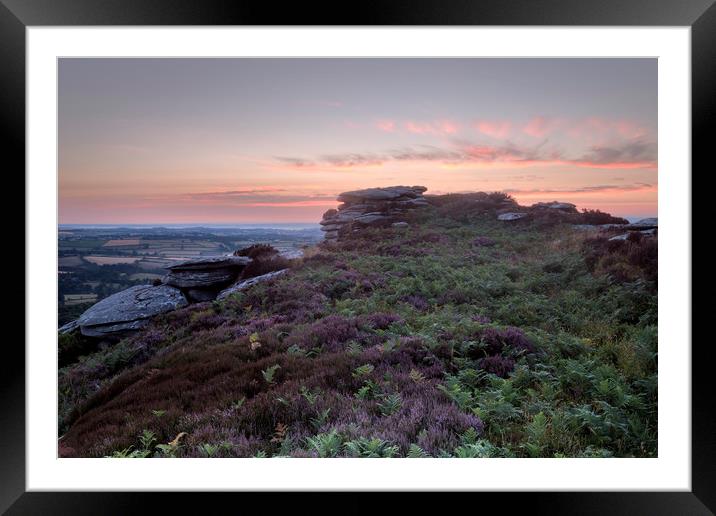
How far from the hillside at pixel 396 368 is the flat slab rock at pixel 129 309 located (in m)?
0.43

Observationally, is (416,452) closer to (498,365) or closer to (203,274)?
(498,365)

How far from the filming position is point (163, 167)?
10.4 metres

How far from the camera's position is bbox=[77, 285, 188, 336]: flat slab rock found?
944cm

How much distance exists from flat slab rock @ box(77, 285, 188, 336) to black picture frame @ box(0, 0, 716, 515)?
655 cm

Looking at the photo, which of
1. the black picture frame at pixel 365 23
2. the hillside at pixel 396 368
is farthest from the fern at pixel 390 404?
the black picture frame at pixel 365 23

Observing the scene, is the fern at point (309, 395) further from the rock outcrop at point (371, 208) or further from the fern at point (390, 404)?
the rock outcrop at point (371, 208)

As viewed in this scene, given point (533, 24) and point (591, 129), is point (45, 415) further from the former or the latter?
point (591, 129)

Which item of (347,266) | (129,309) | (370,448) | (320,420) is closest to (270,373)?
(320,420)

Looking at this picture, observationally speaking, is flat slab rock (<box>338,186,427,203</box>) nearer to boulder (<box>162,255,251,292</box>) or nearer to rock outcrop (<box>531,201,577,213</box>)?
rock outcrop (<box>531,201,577,213</box>)

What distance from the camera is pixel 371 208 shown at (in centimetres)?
2005

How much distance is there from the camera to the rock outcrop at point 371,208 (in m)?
18.3

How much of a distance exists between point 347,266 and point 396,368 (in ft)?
20.8

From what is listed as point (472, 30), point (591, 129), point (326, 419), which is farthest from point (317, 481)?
point (591, 129)

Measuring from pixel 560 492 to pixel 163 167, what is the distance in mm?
11141
